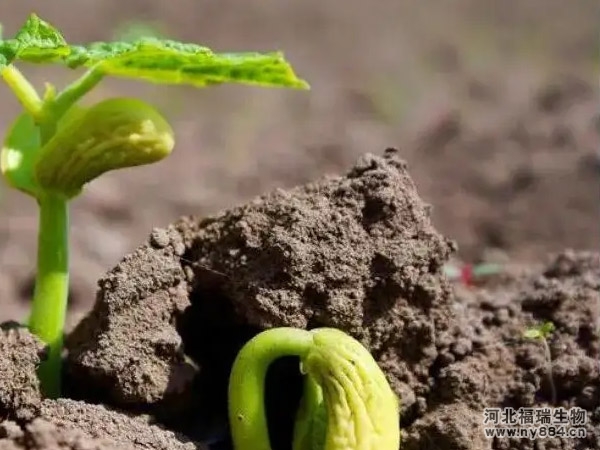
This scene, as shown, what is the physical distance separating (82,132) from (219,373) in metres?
0.46

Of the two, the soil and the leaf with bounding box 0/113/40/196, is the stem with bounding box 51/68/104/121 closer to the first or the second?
the leaf with bounding box 0/113/40/196

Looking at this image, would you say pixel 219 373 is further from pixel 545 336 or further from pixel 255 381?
pixel 545 336

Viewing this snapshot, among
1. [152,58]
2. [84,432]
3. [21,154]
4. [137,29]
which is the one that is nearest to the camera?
[84,432]

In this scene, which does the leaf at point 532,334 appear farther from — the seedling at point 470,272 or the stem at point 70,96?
the stem at point 70,96

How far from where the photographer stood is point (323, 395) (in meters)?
1.40

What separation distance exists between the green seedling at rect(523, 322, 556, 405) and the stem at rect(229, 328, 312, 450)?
45cm

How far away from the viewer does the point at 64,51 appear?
1.39m

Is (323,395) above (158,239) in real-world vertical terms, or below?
below

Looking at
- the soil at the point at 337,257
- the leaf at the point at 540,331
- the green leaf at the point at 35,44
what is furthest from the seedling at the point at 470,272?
the green leaf at the point at 35,44

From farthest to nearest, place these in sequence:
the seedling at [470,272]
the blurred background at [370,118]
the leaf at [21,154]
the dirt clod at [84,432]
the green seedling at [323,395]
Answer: the blurred background at [370,118] < the seedling at [470,272] < the leaf at [21,154] < the green seedling at [323,395] < the dirt clod at [84,432]

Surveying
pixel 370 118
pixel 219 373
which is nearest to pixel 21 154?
pixel 219 373

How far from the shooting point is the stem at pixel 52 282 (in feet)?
5.05

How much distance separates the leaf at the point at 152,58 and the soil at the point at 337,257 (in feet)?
0.67

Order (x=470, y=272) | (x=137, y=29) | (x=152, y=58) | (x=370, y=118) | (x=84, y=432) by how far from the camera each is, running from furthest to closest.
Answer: (x=137, y=29), (x=370, y=118), (x=470, y=272), (x=152, y=58), (x=84, y=432)
